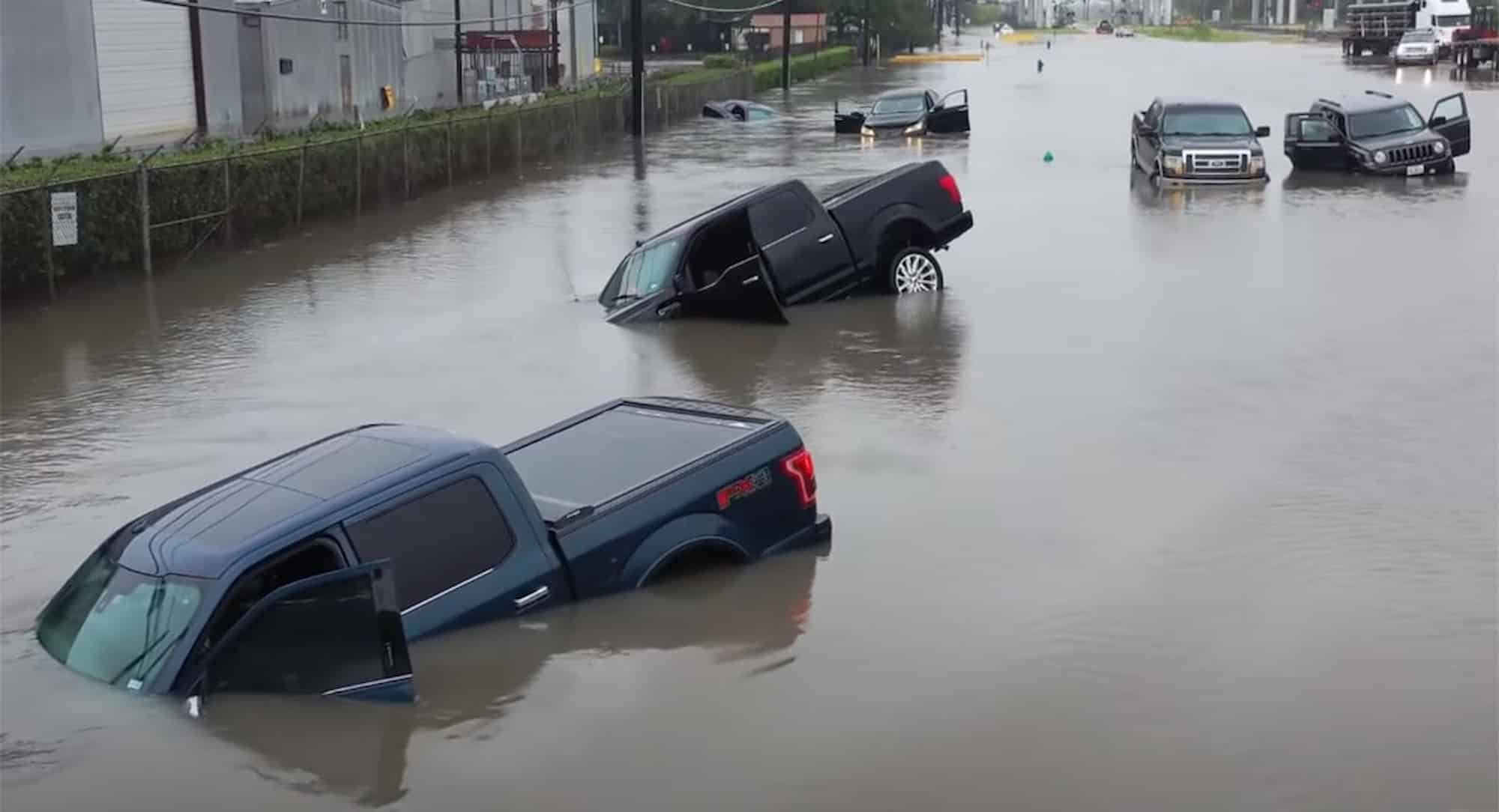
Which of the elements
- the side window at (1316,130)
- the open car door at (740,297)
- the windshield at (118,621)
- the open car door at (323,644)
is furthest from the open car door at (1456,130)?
the windshield at (118,621)

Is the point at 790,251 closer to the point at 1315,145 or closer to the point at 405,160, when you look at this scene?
the point at 405,160

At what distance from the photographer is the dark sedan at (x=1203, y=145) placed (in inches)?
1147

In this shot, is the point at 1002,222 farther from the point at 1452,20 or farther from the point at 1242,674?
the point at 1452,20

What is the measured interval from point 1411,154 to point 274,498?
26270 mm

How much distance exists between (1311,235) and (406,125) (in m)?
17.1

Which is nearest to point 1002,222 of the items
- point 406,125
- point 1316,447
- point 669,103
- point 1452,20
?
point 406,125

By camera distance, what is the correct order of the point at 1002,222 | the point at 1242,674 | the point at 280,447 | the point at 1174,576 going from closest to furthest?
1. the point at 1242,674
2. the point at 1174,576
3. the point at 280,447
4. the point at 1002,222

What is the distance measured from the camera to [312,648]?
Result: 7789 mm

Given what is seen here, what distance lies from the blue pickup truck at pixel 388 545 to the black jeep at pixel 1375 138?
76.8ft

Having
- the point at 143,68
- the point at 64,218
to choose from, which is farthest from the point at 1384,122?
the point at 143,68

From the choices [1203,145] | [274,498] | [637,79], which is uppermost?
[637,79]

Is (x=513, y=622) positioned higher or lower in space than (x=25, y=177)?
lower

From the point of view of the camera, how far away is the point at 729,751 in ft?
25.3

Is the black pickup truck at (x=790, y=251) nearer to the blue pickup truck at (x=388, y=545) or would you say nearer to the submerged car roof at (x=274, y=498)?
the blue pickup truck at (x=388, y=545)
